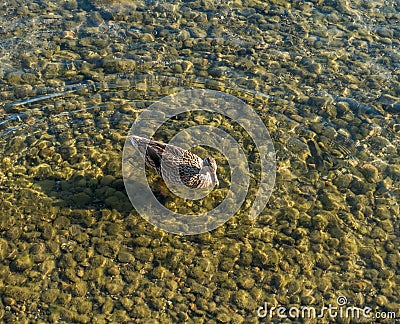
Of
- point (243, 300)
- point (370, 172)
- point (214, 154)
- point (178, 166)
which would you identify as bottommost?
point (243, 300)

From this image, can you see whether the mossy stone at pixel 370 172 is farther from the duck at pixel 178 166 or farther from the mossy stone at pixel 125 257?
the mossy stone at pixel 125 257

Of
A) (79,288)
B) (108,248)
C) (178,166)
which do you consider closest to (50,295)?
(79,288)

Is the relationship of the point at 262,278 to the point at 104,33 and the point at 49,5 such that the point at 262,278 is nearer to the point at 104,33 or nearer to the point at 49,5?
the point at 104,33

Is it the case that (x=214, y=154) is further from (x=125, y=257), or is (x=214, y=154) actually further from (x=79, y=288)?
(x=79, y=288)

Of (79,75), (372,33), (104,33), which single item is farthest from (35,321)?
(372,33)

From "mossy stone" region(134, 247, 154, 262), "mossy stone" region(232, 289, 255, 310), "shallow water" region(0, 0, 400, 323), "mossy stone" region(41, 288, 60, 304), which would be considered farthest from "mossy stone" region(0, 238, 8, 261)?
"mossy stone" region(232, 289, 255, 310)

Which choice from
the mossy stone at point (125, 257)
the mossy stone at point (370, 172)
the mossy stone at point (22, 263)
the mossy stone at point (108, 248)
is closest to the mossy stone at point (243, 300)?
the mossy stone at point (125, 257)

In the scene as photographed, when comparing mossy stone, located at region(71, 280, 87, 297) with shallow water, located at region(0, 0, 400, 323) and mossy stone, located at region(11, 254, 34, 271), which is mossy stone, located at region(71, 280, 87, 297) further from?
mossy stone, located at region(11, 254, 34, 271)
